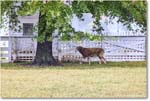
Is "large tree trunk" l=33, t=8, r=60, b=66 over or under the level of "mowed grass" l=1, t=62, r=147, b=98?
over

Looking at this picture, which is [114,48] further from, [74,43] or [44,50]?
[44,50]

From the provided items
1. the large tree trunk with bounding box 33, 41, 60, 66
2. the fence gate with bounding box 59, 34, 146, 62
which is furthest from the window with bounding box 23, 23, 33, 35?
the fence gate with bounding box 59, 34, 146, 62

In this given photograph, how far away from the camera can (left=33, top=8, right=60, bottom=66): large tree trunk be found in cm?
611

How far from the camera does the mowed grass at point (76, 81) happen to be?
4.79 m

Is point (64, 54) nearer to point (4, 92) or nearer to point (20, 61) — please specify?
point (20, 61)

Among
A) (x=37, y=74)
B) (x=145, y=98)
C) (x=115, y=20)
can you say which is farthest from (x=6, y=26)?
(x=145, y=98)

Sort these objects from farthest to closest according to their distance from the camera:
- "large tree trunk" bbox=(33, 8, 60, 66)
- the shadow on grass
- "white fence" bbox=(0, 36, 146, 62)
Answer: "large tree trunk" bbox=(33, 8, 60, 66)
"white fence" bbox=(0, 36, 146, 62)
the shadow on grass

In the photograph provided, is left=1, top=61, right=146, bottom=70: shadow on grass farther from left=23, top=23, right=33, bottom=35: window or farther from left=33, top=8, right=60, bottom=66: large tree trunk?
left=23, top=23, right=33, bottom=35: window

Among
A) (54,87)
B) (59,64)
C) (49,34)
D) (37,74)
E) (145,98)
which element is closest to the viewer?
Answer: (145,98)

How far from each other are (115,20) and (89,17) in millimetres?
319

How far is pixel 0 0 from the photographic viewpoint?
18.3 feet

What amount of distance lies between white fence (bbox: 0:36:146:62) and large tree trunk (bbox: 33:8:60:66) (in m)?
0.07

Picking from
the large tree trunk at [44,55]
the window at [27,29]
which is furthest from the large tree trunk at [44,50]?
the window at [27,29]

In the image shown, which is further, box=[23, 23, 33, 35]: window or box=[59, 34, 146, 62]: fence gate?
box=[23, 23, 33, 35]: window
